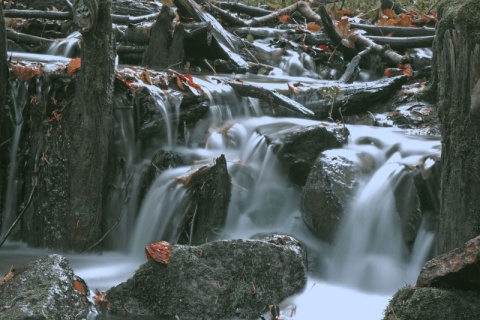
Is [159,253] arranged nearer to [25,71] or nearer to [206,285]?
[206,285]

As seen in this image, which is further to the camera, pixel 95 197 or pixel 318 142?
pixel 318 142

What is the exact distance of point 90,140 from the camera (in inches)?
230

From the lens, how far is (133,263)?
591cm

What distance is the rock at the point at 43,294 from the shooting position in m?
3.87

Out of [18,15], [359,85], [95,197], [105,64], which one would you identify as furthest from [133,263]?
[18,15]

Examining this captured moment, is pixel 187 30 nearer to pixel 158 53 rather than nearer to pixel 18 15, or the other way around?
pixel 158 53

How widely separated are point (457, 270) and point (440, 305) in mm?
213

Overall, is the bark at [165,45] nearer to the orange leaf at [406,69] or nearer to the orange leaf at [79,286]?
the orange leaf at [406,69]

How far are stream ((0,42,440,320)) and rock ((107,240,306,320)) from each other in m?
0.26

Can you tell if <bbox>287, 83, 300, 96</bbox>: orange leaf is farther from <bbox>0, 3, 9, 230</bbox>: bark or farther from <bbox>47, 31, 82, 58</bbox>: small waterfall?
<bbox>0, 3, 9, 230</bbox>: bark

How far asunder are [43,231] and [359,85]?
13.0ft

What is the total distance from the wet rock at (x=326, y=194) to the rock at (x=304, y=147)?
1.40 ft

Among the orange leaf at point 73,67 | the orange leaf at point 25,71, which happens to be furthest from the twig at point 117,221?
the orange leaf at point 25,71

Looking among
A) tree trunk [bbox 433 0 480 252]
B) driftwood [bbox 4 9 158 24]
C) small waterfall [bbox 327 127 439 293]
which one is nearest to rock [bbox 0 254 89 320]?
small waterfall [bbox 327 127 439 293]
